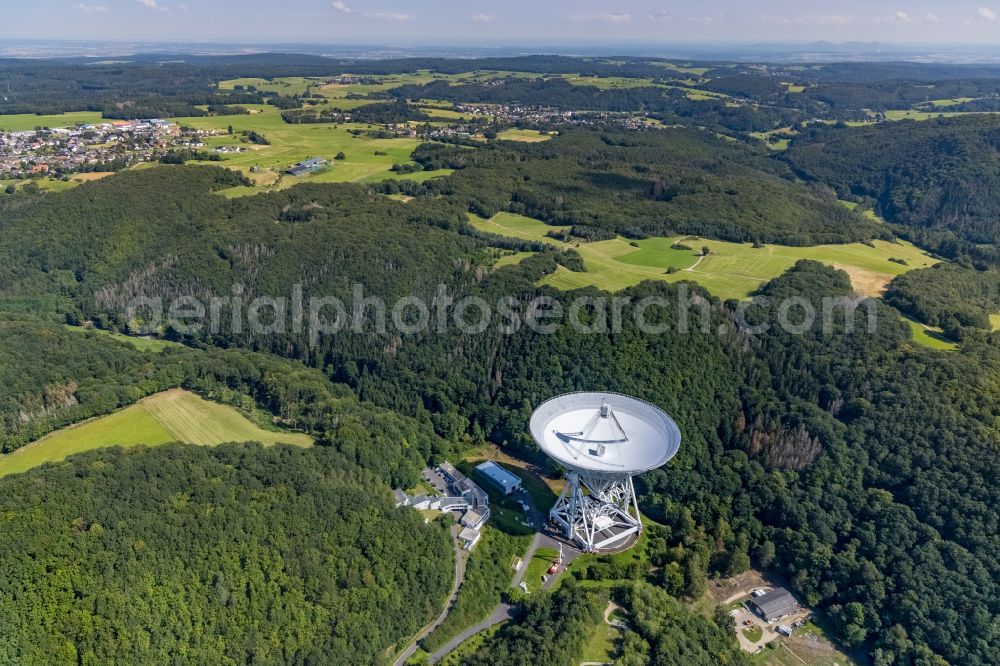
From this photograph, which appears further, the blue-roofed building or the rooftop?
the blue-roofed building

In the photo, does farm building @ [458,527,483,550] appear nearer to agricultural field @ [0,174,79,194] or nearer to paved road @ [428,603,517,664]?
paved road @ [428,603,517,664]

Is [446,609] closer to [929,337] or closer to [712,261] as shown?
[929,337]

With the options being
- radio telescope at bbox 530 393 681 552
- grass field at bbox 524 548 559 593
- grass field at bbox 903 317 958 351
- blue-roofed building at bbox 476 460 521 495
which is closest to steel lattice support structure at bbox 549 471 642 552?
radio telescope at bbox 530 393 681 552

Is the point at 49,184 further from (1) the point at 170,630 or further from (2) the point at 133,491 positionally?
(1) the point at 170,630

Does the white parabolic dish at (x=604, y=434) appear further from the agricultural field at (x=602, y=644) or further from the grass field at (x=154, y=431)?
the grass field at (x=154, y=431)

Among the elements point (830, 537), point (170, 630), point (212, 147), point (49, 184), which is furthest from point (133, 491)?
point (212, 147)

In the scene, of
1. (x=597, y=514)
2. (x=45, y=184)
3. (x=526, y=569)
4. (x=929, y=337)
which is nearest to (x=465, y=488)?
(x=526, y=569)
